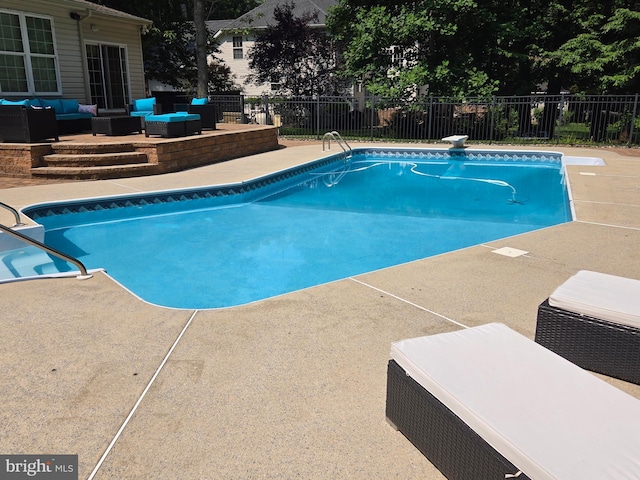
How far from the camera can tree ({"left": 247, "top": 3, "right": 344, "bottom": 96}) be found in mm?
20922

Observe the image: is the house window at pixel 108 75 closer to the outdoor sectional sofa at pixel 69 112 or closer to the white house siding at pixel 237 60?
the outdoor sectional sofa at pixel 69 112

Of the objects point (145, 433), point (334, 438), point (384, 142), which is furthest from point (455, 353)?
point (384, 142)

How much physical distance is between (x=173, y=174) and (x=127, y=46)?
286 inches

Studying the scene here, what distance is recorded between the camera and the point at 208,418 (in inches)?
97.0

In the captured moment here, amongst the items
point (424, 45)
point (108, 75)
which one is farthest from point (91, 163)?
point (424, 45)

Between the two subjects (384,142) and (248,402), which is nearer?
(248,402)

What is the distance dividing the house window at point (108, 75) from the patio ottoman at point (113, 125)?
12.1 ft

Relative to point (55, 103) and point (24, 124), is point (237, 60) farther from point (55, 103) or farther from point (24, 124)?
point (24, 124)

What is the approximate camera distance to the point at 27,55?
39.3ft

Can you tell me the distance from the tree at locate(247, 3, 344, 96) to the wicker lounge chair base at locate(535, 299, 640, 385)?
2013 cm

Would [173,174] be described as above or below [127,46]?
below

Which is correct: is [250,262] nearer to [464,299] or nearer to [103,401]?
[464,299]

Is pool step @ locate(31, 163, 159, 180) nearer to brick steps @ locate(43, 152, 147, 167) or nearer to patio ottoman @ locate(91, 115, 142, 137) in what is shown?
brick steps @ locate(43, 152, 147, 167)

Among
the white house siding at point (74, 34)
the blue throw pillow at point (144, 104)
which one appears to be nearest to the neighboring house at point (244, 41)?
the white house siding at point (74, 34)
